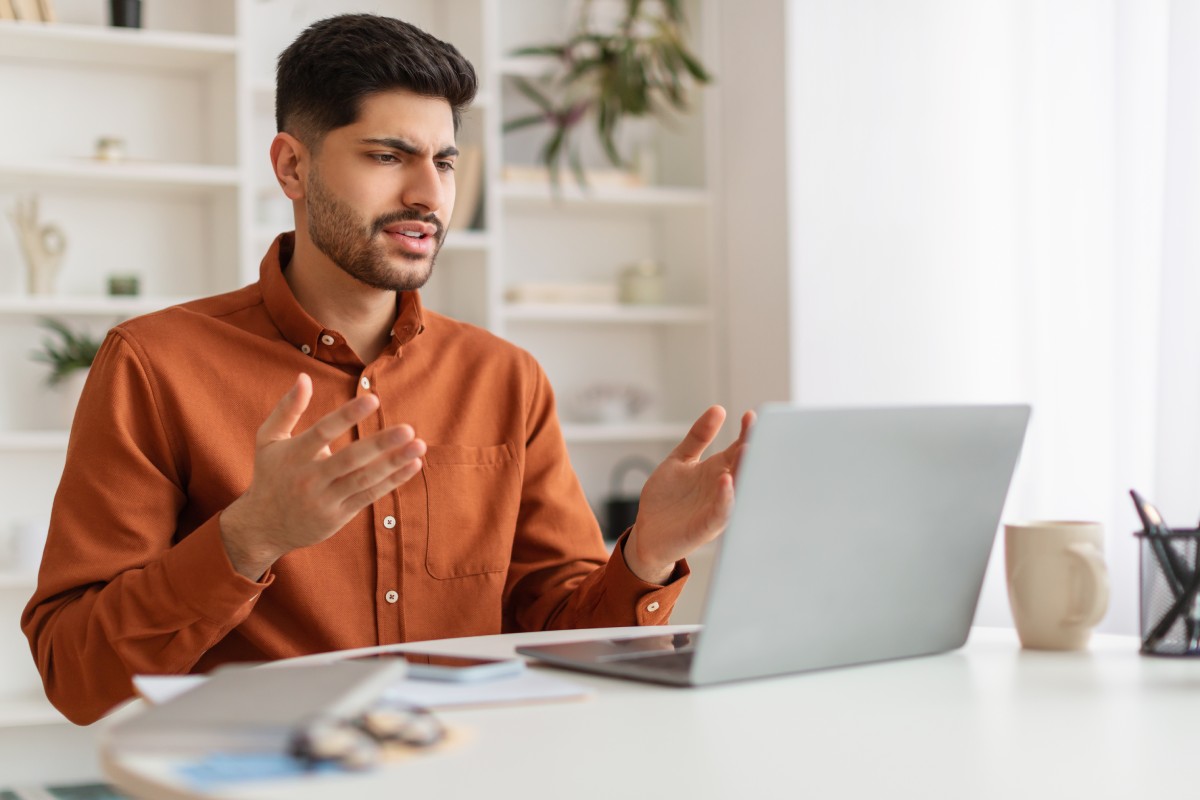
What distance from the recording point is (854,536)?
1.07 metres

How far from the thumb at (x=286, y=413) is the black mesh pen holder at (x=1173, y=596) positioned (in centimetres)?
73

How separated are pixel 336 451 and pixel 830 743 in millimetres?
675

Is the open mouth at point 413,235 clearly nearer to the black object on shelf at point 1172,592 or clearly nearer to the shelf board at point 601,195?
the black object on shelf at point 1172,592

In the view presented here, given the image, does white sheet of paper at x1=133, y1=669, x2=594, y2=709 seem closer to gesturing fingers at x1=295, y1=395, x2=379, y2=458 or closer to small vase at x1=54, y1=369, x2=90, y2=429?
gesturing fingers at x1=295, y1=395, x2=379, y2=458

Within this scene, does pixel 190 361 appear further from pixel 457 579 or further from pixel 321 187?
pixel 457 579

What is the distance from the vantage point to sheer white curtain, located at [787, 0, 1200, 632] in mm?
2836

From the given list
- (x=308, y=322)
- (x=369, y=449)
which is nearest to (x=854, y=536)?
(x=369, y=449)

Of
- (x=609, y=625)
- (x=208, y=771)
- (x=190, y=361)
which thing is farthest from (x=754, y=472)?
(x=190, y=361)

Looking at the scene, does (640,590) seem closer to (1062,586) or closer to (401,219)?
(1062,586)

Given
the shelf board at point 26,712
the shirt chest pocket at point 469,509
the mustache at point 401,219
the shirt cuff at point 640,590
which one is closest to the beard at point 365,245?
the mustache at point 401,219

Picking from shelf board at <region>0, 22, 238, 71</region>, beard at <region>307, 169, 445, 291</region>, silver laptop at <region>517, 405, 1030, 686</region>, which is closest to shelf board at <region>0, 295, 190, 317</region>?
shelf board at <region>0, 22, 238, 71</region>

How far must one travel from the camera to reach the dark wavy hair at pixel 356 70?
171 centimetres

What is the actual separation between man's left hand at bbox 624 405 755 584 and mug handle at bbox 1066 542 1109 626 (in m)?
0.31

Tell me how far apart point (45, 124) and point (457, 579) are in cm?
235
